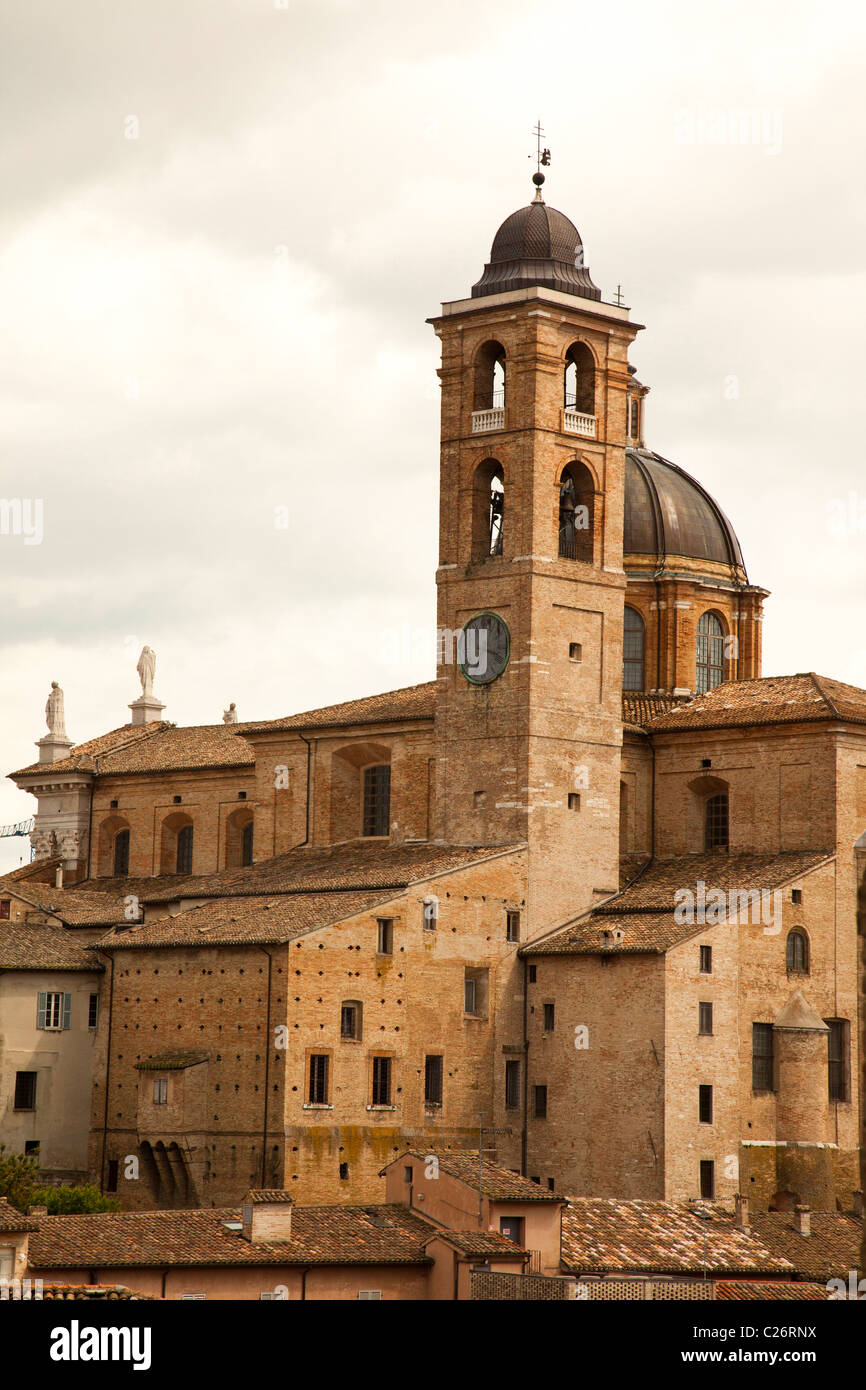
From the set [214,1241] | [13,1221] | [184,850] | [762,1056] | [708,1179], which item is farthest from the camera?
[184,850]

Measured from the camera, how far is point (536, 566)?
52.6 m

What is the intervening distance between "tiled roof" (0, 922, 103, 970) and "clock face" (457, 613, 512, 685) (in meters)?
10.1

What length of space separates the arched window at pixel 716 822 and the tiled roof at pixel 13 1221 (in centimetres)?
2056

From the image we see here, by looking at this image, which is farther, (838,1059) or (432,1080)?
(838,1059)

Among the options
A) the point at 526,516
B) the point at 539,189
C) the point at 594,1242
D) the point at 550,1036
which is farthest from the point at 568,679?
the point at 594,1242

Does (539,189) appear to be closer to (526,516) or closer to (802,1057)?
(526,516)

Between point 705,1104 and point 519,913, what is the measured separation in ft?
18.3

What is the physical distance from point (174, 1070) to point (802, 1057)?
41.1ft

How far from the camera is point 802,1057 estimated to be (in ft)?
163

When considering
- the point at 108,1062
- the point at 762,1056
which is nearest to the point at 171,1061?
the point at 108,1062

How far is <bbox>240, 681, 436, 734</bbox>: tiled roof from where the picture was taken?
55.5 metres

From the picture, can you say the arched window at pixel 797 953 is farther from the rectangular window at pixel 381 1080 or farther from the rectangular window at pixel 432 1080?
the rectangular window at pixel 381 1080

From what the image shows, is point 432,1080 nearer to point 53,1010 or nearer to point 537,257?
point 53,1010
